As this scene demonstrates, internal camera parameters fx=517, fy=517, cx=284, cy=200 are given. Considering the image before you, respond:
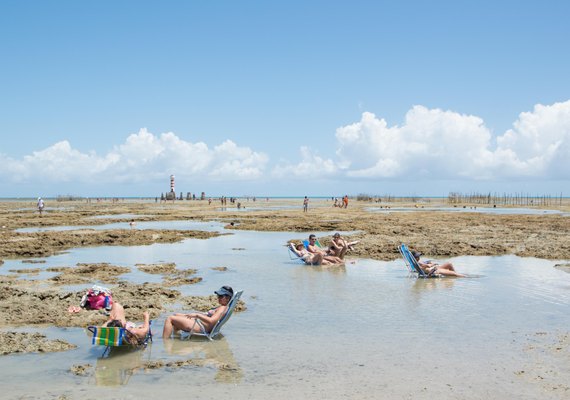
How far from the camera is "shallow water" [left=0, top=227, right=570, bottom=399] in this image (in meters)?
5.92

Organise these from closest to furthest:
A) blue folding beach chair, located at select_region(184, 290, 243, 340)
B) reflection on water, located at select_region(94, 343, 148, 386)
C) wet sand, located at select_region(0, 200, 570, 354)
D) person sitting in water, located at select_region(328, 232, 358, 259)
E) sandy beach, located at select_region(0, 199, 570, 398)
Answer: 1. reflection on water, located at select_region(94, 343, 148, 386)
2. blue folding beach chair, located at select_region(184, 290, 243, 340)
3. sandy beach, located at select_region(0, 199, 570, 398)
4. wet sand, located at select_region(0, 200, 570, 354)
5. person sitting in water, located at select_region(328, 232, 358, 259)

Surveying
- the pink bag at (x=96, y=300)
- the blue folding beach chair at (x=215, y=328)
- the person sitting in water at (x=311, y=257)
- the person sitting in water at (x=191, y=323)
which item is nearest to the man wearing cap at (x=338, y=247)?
the person sitting in water at (x=311, y=257)

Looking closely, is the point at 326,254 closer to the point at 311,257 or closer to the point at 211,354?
the point at 311,257

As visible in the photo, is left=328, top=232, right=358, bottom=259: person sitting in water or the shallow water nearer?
the shallow water

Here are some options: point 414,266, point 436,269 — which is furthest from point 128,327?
point 436,269

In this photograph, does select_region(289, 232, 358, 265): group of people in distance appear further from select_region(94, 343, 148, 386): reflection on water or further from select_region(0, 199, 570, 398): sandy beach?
select_region(94, 343, 148, 386): reflection on water

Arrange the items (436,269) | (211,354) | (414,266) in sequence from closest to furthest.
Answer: (211,354) → (436,269) → (414,266)

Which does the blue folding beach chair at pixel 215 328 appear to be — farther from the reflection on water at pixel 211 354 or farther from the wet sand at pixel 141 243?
the wet sand at pixel 141 243

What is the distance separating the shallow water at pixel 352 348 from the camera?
5.92 metres

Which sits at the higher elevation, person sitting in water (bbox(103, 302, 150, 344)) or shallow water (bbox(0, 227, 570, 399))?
person sitting in water (bbox(103, 302, 150, 344))

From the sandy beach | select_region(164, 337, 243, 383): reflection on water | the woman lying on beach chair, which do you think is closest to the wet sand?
the sandy beach

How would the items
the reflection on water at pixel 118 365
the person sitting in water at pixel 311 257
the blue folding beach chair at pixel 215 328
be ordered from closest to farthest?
the reflection on water at pixel 118 365 < the blue folding beach chair at pixel 215 328 < the person sitting in water at pixel 311 257

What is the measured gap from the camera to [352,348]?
24.2 feet

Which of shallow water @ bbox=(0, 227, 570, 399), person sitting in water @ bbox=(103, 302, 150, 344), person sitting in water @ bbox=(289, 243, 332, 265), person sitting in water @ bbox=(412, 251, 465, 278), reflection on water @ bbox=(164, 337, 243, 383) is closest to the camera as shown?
shallow water @ bbox=(0, 227, 570, 399)
